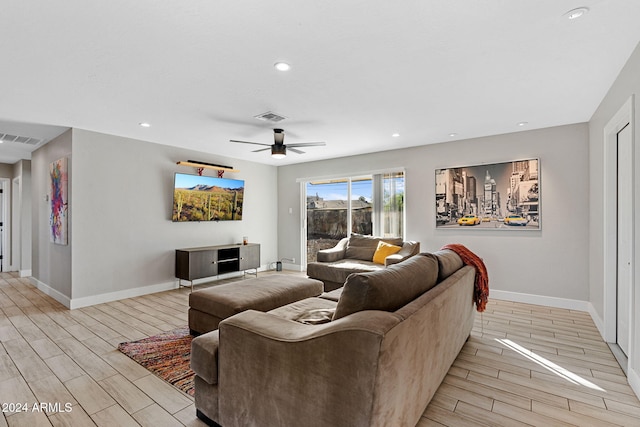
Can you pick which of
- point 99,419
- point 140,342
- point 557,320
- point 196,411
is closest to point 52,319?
point 140,342

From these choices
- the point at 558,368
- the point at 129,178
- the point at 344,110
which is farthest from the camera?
the point at 129,178

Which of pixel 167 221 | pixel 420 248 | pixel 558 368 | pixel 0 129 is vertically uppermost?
pixel 0 129

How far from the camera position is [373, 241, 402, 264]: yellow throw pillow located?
16.4ft

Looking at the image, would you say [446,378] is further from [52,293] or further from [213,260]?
[52,293]

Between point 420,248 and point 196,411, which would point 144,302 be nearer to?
point 196,411

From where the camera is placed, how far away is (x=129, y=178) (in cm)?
484

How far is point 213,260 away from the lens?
5.42 m

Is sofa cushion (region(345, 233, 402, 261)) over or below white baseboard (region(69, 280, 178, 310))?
over

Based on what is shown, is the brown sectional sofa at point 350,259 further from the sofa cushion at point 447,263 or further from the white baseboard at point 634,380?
the white baseboard at point 634,380

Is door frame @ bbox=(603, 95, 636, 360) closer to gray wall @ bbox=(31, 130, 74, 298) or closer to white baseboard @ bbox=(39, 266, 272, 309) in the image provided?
white baseboard @ bbox=(39, 266, 272, 309)

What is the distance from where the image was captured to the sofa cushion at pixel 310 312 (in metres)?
2.21

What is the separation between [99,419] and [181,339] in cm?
120

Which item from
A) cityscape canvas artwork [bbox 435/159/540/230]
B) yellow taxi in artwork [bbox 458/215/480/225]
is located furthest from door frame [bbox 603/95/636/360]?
yellow taxi in artwork [bbox 458/215/480/225]

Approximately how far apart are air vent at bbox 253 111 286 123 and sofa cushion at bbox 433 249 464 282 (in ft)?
7.76
